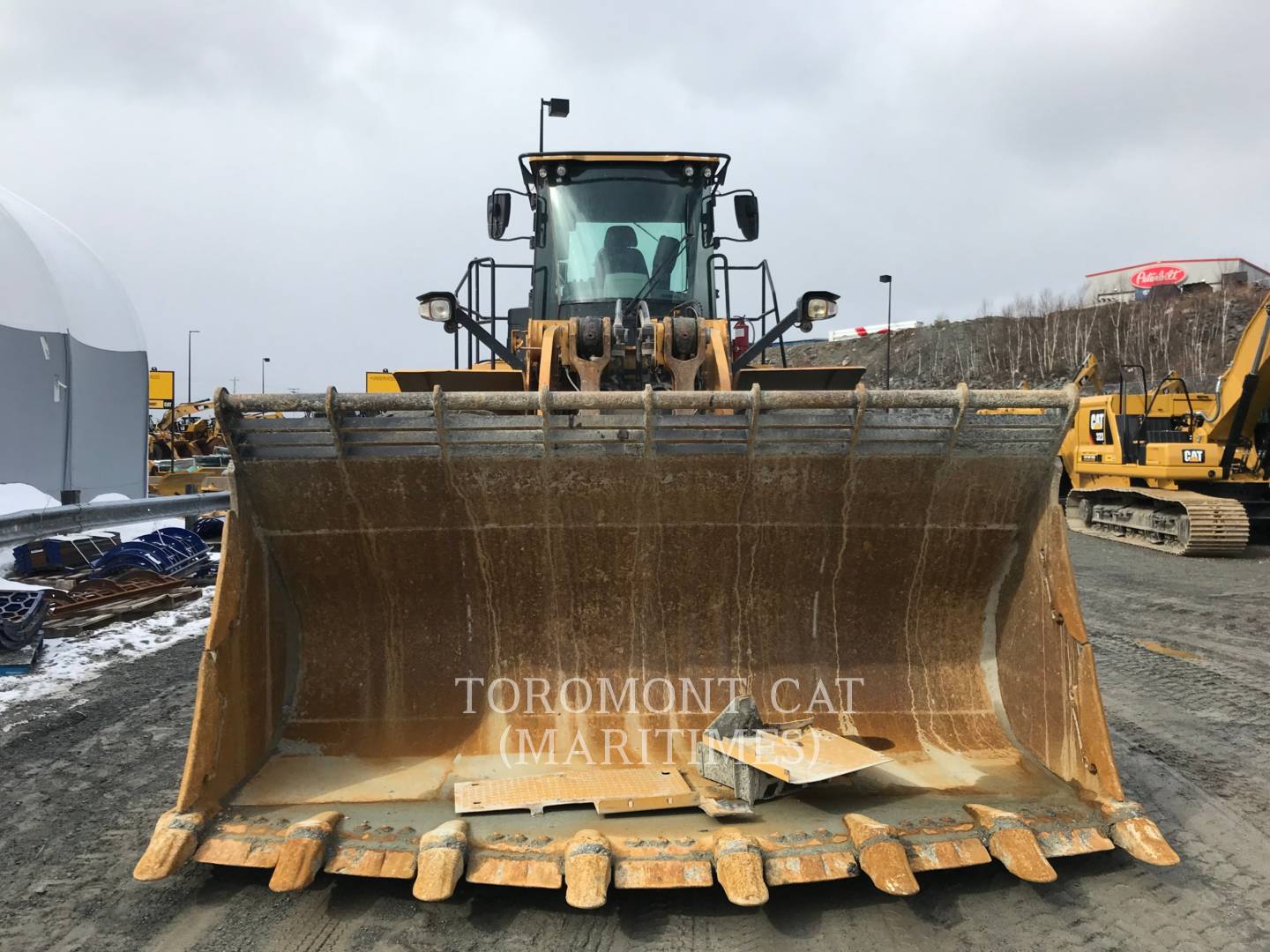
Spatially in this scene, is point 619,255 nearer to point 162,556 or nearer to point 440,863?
point 440,863

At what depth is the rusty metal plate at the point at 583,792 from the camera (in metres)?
2.70

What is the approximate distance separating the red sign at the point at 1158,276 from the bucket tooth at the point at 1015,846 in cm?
5793

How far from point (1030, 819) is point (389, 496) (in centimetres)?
249

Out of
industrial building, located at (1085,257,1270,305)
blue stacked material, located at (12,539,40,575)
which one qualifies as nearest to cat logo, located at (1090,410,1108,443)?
blue stacked material, located at (12,539,40,575)

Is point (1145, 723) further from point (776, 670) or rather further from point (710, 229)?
point (710, 229)

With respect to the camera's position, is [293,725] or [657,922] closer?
[657,922]

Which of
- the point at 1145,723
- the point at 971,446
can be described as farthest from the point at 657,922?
the point at 1145,723

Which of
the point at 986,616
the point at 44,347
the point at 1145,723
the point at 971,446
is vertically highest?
the point at 44,347

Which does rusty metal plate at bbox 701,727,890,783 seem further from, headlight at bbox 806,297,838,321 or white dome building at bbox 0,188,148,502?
white dome building at bbox 0,188,148,502

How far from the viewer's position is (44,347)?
11.6 metres

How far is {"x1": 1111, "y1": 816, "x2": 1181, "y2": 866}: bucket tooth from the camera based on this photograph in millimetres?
2439

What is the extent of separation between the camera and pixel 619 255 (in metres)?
5.17

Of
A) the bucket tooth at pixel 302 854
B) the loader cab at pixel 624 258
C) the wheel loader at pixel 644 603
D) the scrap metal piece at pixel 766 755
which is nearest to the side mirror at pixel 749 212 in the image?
the loader cab at pixel 624 258

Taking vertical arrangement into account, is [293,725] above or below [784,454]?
below
